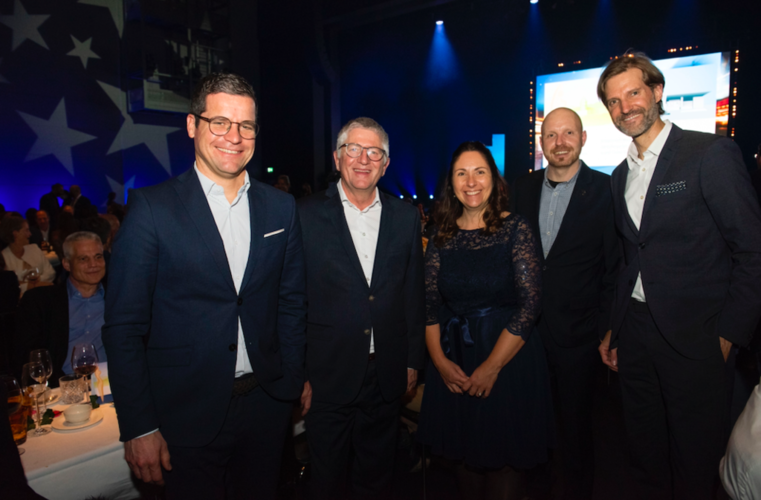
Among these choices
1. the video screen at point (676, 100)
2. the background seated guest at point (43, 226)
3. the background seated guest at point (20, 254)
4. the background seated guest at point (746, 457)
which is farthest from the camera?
the video screen at point (676, 100)

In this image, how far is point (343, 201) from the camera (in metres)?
2.13

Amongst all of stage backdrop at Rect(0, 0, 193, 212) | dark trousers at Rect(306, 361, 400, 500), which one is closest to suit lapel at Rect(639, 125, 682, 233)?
dark trousers at Rect(306, 361, 400, 500)

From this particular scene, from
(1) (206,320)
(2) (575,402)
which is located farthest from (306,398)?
(2) (575,402)

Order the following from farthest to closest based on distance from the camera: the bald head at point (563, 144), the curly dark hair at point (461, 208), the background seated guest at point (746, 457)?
the bald head at point (563, 144) → the curly dark hair at point (461, 208) → the background seated guest at point (746, 457)

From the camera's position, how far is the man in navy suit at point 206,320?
141 cm

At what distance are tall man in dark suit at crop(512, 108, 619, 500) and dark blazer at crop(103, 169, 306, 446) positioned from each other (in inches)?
A: 54.9

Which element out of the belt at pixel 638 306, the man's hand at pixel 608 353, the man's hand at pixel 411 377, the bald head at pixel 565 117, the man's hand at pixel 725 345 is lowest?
the man's hand at pixel 411 377

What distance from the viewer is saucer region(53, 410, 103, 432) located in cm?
171

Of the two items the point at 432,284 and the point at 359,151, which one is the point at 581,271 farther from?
the point at 359,151

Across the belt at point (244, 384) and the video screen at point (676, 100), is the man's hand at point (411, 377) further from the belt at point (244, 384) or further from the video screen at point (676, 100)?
the video screen at point (676, 100)

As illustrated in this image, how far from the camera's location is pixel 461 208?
2.32 m

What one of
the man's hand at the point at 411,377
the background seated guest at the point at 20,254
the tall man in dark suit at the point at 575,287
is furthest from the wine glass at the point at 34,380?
the background seated guest at the point at 20,254

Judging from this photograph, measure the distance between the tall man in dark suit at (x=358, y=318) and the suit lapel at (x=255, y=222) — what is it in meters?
0.33

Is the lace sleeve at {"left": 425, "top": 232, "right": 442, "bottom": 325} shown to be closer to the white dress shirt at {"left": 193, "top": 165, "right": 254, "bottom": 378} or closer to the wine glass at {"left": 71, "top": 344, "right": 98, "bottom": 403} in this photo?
the white dress shirt at {"left": 193, "top": 165, "right": 254, "bottom": 378}
